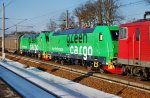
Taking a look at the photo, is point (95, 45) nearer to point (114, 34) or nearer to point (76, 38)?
point (114, 34)

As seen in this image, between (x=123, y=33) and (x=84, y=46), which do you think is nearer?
(x=123, y=33)

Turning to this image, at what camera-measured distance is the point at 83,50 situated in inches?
1022

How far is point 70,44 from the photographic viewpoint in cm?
2908

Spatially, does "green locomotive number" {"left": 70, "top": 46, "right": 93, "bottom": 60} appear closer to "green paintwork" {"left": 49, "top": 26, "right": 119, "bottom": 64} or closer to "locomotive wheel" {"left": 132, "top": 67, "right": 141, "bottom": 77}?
"green paintwork" {"left": 49, "top": 26, "right": 119, "bottom": 64}

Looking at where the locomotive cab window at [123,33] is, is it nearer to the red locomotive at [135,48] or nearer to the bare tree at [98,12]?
the red locomotive at [135,48]

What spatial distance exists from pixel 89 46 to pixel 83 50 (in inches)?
53.7

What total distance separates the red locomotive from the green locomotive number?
18.2 ft

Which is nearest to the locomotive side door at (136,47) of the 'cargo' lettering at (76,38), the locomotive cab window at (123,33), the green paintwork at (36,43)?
the locomotive cab window at (123,33)

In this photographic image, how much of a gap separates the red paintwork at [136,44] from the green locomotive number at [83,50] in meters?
5.54

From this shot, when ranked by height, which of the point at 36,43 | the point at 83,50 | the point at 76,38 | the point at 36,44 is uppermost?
the point at 76,38

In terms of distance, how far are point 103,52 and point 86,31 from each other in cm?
365

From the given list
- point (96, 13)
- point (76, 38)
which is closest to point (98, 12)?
point (96, 13)

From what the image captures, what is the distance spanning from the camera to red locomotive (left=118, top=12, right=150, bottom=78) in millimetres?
16641

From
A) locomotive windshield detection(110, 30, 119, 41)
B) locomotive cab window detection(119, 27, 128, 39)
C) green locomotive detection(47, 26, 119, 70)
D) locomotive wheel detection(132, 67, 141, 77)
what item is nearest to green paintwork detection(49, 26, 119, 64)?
green locomotive detection(47, 26, 119, 70)
